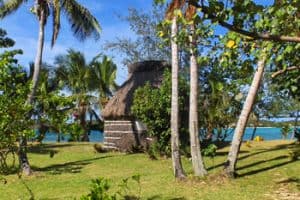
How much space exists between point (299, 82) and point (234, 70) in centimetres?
436

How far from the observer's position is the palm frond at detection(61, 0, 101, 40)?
56.6 ft

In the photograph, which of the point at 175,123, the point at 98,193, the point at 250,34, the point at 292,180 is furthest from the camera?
the point at 175,123

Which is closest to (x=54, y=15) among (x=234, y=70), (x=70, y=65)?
(x=234, y=70)

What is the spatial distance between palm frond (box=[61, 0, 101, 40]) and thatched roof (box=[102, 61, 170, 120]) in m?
3.20

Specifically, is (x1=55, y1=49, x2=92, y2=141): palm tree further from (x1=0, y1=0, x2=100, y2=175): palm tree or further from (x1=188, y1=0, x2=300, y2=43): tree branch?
(x1=188, y1=0, x2=300, y2=43): tree branch

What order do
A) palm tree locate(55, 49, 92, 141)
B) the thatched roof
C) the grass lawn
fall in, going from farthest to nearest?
palm tree locate(55, 49, 92, 141)
the thatched roof
the grass lawn

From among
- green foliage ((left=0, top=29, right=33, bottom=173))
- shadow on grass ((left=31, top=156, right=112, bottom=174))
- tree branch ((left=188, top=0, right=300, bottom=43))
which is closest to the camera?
tree branch ((left=188, top=0, right=300, bottom=43))

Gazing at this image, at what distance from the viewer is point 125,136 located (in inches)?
843

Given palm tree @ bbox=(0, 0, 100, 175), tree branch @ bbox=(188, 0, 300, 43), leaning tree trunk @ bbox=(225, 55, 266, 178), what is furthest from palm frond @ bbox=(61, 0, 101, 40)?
tree branch @ bbox=(188, 0, 300, 43)

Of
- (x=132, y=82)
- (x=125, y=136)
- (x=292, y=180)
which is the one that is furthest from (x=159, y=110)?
(x=292, y=180)

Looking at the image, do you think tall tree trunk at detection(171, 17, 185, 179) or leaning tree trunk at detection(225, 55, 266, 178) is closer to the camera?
leaning tree trunk at detection(225, 55, 266, 178)

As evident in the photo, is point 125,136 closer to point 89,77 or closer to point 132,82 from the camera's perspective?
point 132,82

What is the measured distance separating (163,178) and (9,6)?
852cm

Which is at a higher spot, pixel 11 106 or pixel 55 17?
pixel 55 17
